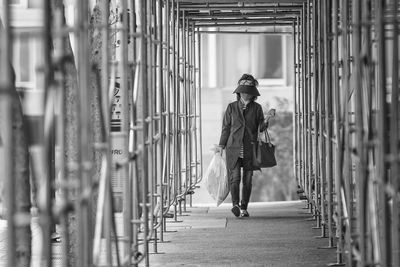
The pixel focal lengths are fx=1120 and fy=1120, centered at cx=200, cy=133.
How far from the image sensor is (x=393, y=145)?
6508 mm

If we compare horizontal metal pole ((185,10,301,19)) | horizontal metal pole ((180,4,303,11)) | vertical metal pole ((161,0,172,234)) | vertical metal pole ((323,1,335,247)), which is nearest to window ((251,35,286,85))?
horizontal metal pole ((185,10,301,19))

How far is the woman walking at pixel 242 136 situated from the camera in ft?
53.5

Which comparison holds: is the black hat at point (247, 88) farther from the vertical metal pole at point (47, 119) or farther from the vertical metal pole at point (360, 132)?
the vertical metal pole at point (47, 119)

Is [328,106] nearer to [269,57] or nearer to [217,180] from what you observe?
[217,180]

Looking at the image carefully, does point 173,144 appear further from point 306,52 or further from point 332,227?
point 332,227

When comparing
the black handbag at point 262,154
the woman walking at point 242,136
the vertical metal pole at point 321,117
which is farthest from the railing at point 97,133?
the vertical metal pole at point 321,117

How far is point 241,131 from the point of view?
1641cm

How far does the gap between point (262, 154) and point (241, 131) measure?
0.46 metres

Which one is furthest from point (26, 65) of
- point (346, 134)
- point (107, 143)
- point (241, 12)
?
point (107, 143)

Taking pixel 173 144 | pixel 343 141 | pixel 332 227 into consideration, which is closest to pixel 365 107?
pixel 343 141

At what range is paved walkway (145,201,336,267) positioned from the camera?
1174cm

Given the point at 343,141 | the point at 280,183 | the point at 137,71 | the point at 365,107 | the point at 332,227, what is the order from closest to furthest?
the point at 365,107 < the point at 343,141 < the point at 137,71 < the point at 332,227 < the point at 280,183

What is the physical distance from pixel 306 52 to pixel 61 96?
36.2 feet

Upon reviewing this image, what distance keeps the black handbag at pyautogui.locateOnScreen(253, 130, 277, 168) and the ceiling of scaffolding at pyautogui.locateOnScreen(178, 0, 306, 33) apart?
2088 mm
